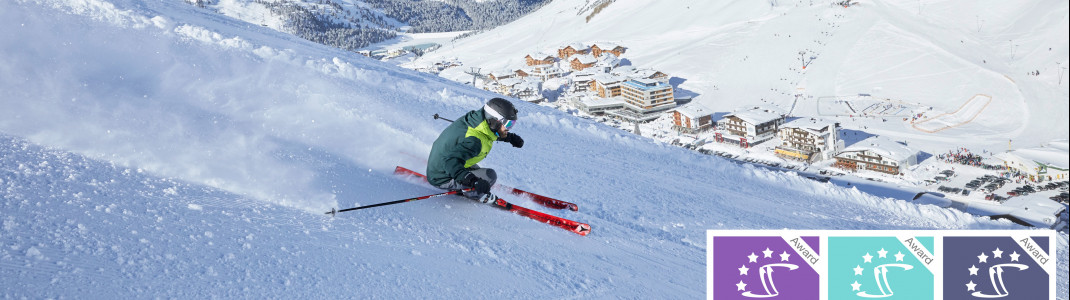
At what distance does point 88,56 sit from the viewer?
811 cm

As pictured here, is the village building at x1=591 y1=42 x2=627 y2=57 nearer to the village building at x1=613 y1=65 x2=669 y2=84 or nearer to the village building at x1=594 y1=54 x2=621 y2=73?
the village building at x1=594 y1=54 x2=621 y2=73

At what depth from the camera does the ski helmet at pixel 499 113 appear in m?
5.56

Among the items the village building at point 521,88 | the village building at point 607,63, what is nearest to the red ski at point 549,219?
the village building at point 521,88

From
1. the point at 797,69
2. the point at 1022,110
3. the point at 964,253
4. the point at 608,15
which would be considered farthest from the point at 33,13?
the point at 608,15

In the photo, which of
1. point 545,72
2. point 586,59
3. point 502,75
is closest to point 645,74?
point 586,59

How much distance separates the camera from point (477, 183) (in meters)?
5.64

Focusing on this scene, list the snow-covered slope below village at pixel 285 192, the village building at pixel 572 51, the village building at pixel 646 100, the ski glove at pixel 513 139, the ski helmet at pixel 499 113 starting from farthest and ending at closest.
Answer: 1. the village building at pixel 572 51
2. the village building at pixel 646 100
3. the ski glove at pixel 513 139
4. the ski helmet at pixel 499 113
5. the snow-covered slope below village at pixel 285 192

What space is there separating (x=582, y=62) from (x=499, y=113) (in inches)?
2424

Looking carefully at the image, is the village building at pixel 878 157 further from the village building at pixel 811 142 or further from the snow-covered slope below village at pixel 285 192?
the snow-covered slope below village at pixel 285 192

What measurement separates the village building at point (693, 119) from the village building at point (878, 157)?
935 cm

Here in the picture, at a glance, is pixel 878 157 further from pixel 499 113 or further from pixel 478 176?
pixel 499 113

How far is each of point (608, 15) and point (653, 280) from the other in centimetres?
8758

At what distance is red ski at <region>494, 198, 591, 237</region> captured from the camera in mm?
5832

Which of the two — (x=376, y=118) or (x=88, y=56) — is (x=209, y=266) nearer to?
(x=376, y=118)
